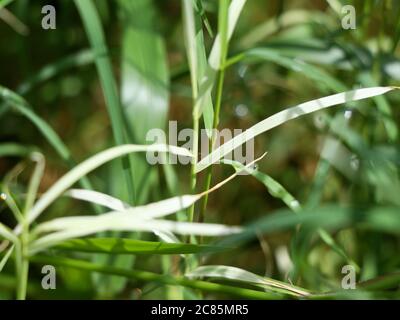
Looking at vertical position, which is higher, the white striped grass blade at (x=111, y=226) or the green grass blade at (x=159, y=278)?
the white striped grass blade at (x=111, y=226)

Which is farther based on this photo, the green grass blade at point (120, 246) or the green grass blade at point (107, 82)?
the green grass blade at point (107, 82)

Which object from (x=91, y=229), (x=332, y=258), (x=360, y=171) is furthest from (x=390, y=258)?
(x=91, y=229)

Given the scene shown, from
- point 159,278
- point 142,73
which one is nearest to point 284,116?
point 159,278

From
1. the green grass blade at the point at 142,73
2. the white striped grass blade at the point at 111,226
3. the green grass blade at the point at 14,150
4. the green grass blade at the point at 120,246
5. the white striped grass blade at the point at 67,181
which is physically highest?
the green grass blade at the point at 142,73

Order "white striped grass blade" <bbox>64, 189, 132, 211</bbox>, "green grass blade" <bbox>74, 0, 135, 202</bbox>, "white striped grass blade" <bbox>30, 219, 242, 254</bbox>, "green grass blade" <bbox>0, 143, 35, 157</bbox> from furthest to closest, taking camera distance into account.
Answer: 1. "green grass blade" <bbox>0, 143, 35, 157</bbox>
2. "green grass blade" <bbox>74, 0, 135, 202</bbox>
3. "white striped grass blade" <bbox>64, 189, 132, 211</bbox>
4. "white striped grass blade" <bbox>30, 219, 242, 254</bbox>

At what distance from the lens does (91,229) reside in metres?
A: 0.48

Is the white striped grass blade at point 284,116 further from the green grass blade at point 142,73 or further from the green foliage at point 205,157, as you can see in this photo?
the green grass blade at point 142,73

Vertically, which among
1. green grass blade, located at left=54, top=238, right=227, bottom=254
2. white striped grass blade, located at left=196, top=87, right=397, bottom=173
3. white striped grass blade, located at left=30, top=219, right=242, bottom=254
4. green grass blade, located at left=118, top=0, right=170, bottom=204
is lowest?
white striped grass blade, located at left=30, top=219, right=242, bottom=254

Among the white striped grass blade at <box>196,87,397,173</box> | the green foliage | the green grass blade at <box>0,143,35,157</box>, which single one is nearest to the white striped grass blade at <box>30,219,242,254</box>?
the green foliage

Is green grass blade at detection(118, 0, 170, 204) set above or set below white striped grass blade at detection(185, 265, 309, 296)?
above

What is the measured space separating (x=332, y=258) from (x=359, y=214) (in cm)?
63

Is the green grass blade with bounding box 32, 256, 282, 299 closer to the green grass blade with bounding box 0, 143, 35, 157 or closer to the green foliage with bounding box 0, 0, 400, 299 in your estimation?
the green foliage with bounding box 0, 0, 400, 299

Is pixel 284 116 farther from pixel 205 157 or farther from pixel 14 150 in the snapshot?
pixel 14 150

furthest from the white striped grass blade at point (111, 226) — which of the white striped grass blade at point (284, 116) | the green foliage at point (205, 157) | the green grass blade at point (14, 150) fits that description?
the green grass blade at point (14, 150)
